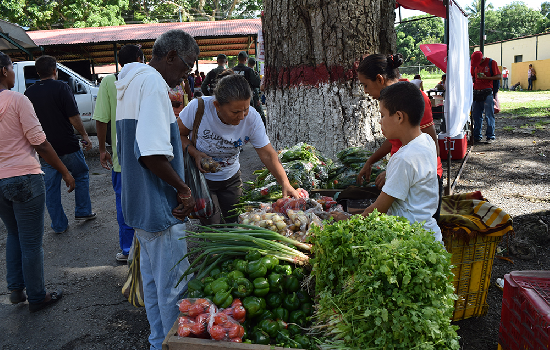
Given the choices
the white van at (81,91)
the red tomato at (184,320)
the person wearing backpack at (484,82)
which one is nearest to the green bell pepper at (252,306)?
the red tomato at (184,320)

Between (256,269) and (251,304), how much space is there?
0.20 m

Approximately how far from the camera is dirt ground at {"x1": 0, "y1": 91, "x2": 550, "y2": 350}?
3314mm

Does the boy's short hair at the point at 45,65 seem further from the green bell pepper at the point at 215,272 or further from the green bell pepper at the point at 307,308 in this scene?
the green bell pepper at the point at 307,308

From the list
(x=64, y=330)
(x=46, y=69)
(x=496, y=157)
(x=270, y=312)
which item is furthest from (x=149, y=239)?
(x=496, y=157)

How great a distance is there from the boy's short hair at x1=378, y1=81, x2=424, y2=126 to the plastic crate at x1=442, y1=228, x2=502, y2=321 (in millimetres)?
1090

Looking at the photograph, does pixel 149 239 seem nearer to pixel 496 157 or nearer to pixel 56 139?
pixel 56 139

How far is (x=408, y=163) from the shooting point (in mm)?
2354

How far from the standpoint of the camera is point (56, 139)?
5441 mm

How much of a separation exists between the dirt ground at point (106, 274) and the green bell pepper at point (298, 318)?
1.52 metres

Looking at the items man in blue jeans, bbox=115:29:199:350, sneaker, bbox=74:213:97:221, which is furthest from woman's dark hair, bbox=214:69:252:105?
sneaker, bbox=74:213:97:221

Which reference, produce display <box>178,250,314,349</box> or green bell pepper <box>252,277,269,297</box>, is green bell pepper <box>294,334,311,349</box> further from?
green bell pepper <box>252,277,269,297</box>

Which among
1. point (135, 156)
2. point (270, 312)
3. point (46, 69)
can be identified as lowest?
point (270, 312)

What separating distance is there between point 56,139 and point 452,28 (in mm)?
5633

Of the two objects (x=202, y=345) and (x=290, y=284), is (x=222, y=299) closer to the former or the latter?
(x=202, y=345)
